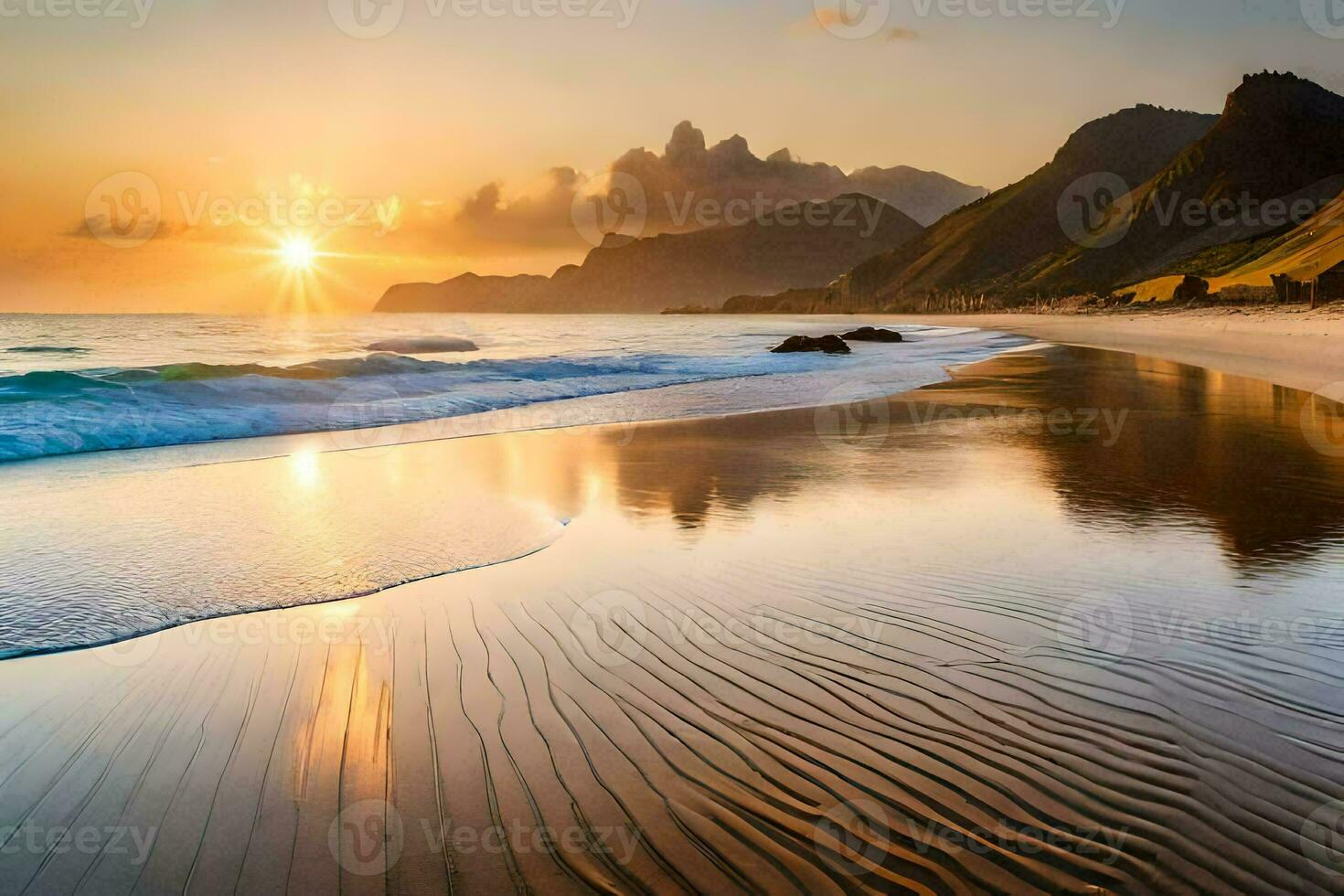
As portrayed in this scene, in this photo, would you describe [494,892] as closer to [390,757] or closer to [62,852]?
[390,757]

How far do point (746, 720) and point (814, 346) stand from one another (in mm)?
43683

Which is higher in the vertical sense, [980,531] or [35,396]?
[35,396]

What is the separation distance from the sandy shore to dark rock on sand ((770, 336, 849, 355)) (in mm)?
13144

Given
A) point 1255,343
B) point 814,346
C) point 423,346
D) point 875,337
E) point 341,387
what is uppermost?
point 423,346

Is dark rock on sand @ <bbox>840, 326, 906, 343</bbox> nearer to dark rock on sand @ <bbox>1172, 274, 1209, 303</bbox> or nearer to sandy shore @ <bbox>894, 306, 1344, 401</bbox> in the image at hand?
sandy shore @ <bbox>894, 306, 1344, 401</bbox>

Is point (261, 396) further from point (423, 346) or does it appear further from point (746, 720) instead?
point (423, 346)

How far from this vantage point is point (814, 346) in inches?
1837

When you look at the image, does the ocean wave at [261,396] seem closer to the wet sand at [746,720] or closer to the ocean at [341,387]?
the ocean at [341,387]

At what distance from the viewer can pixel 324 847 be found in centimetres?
322

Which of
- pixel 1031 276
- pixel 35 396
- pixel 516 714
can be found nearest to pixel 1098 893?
pixel 516 714

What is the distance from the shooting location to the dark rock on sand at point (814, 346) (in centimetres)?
4456

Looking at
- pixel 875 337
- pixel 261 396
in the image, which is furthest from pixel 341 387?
pixel 875 337

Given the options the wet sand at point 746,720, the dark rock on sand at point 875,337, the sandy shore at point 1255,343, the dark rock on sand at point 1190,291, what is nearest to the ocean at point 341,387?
the sandy shore at point 1255,343

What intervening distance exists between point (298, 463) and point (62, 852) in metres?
10.5
